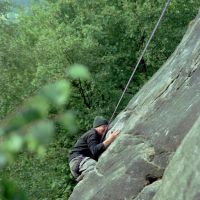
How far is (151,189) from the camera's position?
28.5ft

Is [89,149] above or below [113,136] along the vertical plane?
below

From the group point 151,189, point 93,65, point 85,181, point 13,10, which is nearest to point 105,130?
point 85,181

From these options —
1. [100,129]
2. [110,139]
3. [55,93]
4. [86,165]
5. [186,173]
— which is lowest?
[86,165]

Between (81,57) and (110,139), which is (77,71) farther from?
(81,57)

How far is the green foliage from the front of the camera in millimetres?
24047

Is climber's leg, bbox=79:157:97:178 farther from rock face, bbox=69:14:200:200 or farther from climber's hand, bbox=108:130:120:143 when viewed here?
climber's hand, bbox=108:130:120:143

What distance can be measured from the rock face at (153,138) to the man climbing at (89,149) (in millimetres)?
466

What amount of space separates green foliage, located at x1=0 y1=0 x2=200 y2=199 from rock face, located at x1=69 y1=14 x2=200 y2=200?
11.6 m

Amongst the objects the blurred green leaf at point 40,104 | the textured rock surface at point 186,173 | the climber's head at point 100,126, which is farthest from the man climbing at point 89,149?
the blurred green leaf at point 40,104

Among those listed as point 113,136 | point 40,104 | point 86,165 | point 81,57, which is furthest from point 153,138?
point 81,57

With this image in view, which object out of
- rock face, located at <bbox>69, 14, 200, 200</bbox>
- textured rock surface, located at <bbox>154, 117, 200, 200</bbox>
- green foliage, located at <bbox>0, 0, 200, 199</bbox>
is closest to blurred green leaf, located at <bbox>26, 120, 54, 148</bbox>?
textured rock surface, located at <bbox>154, 117, 200, 200</bbox>

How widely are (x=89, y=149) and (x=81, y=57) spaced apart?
543 inches

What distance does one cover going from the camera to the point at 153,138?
30.9ft

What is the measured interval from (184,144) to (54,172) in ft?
57.8
